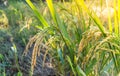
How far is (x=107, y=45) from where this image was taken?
165 centimetres

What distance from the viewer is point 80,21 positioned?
6.18ft

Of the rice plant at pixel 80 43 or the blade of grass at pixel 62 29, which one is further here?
the blade of grass at pixel 62 29

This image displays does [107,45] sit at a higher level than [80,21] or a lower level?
lower

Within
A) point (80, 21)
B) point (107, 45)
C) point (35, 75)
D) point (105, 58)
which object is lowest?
point (35, 75)

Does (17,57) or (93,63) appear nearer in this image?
(93,63)

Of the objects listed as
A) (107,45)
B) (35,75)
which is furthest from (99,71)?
(35,75)

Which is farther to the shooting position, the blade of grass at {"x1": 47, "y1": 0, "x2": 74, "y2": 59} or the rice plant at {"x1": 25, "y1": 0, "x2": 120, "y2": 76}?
the blade of grass at {"x1": 47, "y1": 0, "x2": 74, "y2": 59}

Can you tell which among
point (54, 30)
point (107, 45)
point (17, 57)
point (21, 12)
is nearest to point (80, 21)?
point (54, 30)

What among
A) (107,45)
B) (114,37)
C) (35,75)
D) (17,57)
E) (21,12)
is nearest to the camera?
(114,37)

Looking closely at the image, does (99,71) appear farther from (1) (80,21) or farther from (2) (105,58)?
(1) (80,21)

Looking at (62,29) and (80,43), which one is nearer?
(80,43)

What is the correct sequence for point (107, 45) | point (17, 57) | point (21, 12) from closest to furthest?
1. point (107, 45)
2. point (17, 57)
3. point (21, 12)

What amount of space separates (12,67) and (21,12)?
1.16 m

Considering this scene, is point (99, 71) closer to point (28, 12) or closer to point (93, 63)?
point (93, 63)
